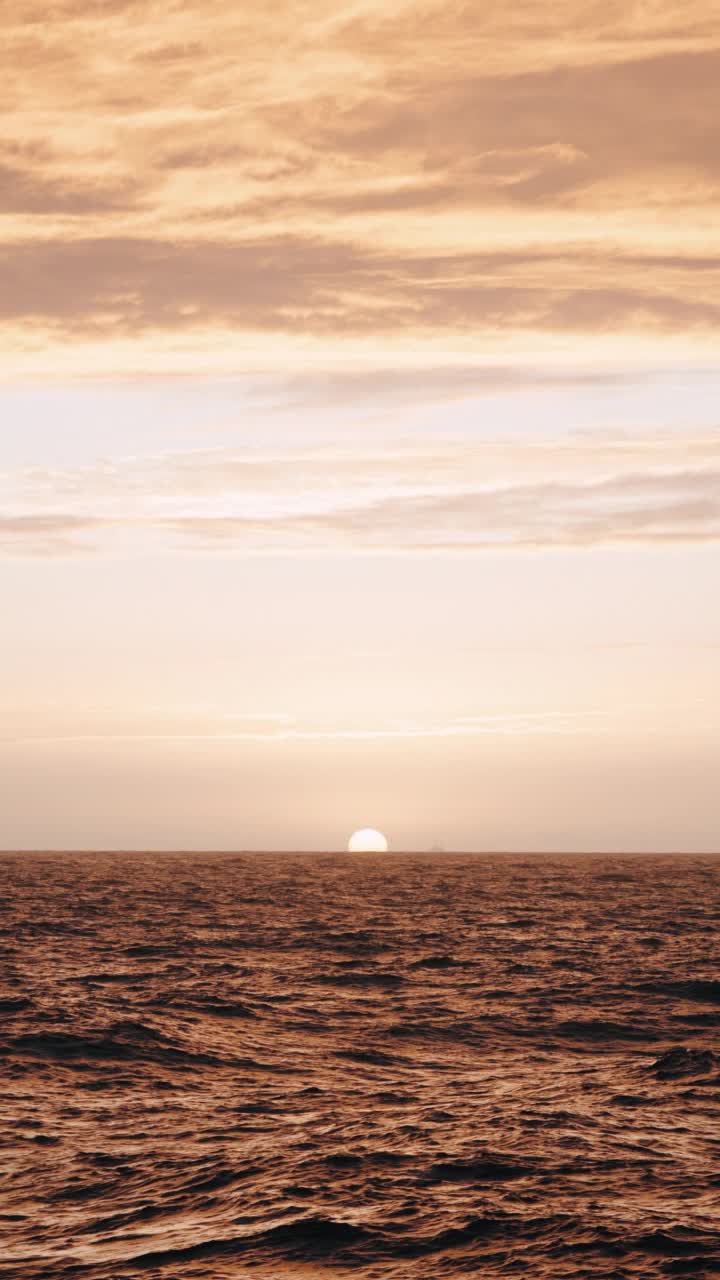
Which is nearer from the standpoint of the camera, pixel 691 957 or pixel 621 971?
pixel 621 971

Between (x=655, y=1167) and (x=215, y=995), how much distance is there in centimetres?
2037

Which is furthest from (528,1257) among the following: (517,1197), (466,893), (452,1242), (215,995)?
(466,893)

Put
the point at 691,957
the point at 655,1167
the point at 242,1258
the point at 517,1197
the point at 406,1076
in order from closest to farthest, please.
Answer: the point at 242,1258, the point at 517,1197, the point at 655,1167, the point at 406,1076, the point at 691,957

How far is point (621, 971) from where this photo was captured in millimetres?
45562

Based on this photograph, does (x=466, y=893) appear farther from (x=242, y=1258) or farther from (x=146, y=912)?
(x=242, y=1258)

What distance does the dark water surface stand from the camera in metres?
15.6

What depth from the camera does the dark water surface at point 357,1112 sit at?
51.3 ft

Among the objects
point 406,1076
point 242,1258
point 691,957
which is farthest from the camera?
point 691,957

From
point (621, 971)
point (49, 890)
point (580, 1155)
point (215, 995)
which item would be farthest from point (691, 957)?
point (49, 890)

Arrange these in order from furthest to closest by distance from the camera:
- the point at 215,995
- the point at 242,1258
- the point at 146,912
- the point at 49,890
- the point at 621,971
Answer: the point at 49,890
the point at 146,912
the point at 621,971
the point at 215,995
the point at 242,1258

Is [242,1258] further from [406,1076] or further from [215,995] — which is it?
[215,995]

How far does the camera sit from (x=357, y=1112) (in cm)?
2305

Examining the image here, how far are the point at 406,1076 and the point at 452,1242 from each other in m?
11.1

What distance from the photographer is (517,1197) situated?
17.7m
